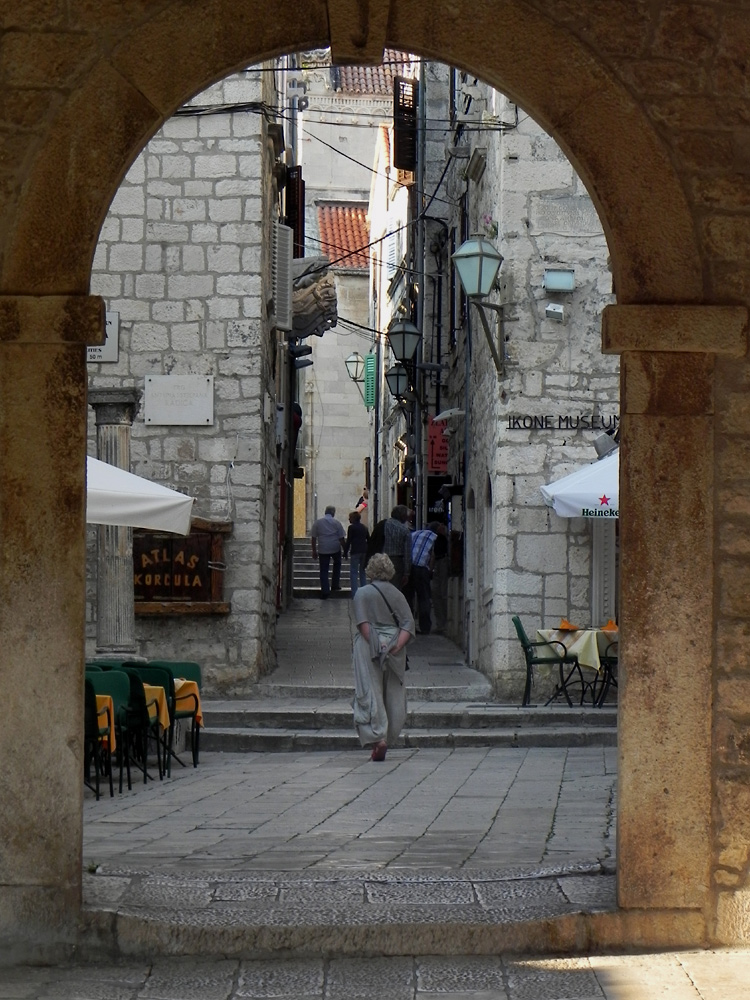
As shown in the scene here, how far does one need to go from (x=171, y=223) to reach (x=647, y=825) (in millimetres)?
10650

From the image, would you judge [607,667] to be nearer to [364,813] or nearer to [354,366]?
[364,813]

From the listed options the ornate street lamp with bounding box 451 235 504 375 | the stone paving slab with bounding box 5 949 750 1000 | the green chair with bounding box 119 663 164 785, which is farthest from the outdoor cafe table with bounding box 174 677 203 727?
the stone paving slab with bounding box 5 949 750 1000

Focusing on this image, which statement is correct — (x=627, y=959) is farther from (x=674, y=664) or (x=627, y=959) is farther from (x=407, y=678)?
(x=407, y=678)

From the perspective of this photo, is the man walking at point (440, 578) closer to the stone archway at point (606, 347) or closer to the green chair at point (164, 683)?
the green chair at point (164, 683)

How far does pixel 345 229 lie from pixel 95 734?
36233mm

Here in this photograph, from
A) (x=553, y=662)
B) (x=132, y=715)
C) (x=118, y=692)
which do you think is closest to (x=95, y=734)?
(x=118, y=692)

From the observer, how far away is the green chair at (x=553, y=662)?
14.0m

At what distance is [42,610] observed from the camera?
5.42m

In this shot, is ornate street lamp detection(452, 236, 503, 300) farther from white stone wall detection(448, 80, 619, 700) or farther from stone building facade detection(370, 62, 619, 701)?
white stone wall detection(448, 80, 619, 700)

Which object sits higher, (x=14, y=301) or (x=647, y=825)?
(x=14, y=301)

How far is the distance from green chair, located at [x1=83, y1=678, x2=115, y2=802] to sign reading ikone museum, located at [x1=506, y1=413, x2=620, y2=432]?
6.18 m

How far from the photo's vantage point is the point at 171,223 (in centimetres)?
1497

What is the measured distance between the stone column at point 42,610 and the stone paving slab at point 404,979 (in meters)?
0.32

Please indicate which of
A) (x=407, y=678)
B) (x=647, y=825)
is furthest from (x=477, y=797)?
(x=407, y=678)
